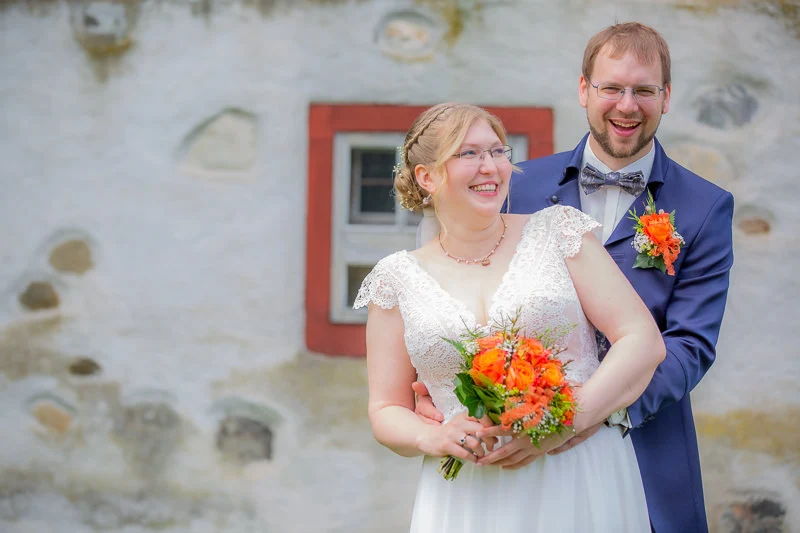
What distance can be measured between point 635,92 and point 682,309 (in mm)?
621

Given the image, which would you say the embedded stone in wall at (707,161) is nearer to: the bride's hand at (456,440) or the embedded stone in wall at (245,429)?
the embedded stone in wall at (245,429)

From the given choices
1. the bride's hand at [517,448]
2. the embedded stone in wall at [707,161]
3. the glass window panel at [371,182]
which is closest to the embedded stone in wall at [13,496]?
the glass window panel at [371,182]

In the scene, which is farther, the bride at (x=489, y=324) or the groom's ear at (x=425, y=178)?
the groom's ear at (x=425, y=178)

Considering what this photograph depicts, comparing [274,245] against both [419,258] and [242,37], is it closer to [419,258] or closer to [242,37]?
[242,37]

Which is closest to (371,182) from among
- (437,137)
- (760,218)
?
(760,218)

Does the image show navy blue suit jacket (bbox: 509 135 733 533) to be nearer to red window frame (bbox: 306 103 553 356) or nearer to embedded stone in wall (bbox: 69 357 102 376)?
red window frame (bbox: 306 103 553 356)

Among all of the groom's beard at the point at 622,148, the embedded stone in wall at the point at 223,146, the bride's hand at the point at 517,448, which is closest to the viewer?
the bride's hand at the point at 517,448

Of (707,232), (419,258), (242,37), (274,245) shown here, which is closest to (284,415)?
(274,245)

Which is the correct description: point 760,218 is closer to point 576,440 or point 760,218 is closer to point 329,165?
point 329,165

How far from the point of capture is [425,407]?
289cm

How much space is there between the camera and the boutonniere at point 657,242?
2928 mm

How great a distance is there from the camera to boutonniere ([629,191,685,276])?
9.61 ft

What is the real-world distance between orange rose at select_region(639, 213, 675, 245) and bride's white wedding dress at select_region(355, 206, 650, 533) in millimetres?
192

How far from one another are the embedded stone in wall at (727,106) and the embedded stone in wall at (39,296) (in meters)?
3.20
